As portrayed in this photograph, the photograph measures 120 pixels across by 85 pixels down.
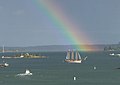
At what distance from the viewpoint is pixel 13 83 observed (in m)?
123

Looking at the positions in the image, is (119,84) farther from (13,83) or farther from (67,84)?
(13,83)

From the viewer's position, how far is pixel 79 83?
12119cm

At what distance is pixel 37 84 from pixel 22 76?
92.5 ft

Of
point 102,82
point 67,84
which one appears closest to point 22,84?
point 67,84

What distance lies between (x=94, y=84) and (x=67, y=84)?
6748 mm

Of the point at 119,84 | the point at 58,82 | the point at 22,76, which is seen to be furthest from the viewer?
the point at 22,76

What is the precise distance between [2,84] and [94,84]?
23.2 meters

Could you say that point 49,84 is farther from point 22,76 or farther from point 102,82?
point 22,76

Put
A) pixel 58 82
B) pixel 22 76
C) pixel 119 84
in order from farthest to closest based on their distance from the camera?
pixel 22 76, pixel 58 82, pixel 119 84

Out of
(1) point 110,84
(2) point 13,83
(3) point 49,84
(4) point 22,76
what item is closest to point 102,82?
(1) point 110,84

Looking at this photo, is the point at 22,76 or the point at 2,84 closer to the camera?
the point at 2,84

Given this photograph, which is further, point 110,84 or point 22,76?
point 22,76

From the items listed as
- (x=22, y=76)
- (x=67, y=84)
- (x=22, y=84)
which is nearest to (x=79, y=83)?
(x=67, y=84)

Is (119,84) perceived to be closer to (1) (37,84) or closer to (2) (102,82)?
(2) (102,82)
